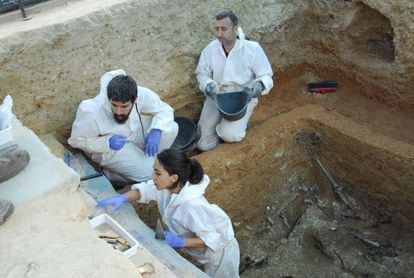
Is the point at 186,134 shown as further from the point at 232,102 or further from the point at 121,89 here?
the point at 121,89

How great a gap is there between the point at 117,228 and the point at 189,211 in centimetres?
59

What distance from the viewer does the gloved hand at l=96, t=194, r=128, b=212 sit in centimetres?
400

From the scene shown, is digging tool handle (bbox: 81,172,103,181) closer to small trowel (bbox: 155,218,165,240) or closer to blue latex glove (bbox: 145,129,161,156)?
blue latex glove (bbox: 145,129,161,156)

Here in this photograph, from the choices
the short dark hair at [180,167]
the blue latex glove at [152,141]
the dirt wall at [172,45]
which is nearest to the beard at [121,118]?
the blue latex glove at [152,141]

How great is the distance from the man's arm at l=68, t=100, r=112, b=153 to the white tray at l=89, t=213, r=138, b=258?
1.19 metres

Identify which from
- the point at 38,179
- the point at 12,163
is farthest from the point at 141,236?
the point at 12,163

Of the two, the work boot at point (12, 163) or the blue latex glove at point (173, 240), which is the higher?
the work boot at point (12, 163)

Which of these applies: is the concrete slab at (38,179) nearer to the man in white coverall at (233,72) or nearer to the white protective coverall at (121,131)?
the white protective coverall at (121,131)

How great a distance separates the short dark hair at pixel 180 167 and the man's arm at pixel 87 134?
1036 millimetres

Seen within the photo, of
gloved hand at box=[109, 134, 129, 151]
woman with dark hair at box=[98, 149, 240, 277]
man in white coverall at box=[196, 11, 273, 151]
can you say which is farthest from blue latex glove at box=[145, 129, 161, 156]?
→ man in white coverall at box=[196, 11, 273, 151]

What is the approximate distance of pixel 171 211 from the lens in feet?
13.3

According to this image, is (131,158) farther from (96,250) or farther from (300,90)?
(300,90)

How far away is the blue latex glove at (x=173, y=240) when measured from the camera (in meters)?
3.80

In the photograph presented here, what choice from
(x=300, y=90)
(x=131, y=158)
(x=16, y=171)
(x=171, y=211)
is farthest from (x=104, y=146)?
(x=300, y=90)
